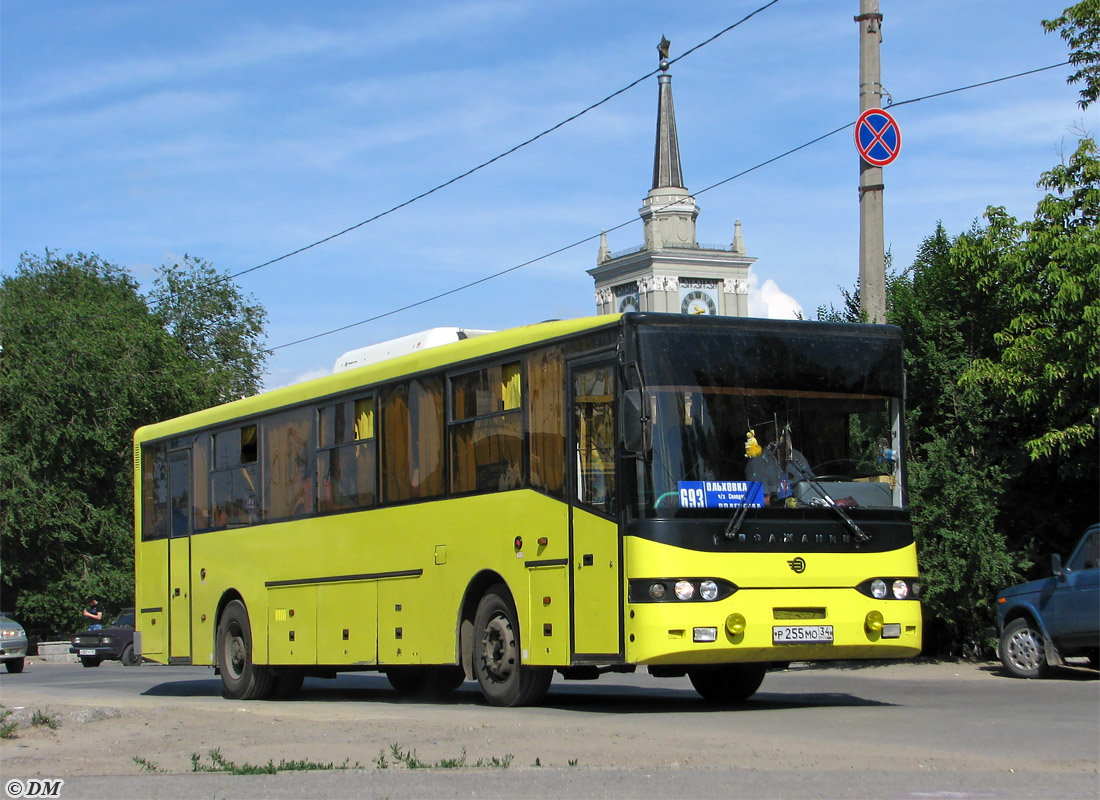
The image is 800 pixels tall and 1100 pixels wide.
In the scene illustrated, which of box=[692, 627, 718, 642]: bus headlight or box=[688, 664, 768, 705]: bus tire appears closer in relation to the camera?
box=[692, 627, 718, 642]: bus headlight

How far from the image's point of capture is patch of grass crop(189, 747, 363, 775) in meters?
8.52

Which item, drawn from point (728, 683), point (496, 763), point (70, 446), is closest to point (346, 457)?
point (728, 683)

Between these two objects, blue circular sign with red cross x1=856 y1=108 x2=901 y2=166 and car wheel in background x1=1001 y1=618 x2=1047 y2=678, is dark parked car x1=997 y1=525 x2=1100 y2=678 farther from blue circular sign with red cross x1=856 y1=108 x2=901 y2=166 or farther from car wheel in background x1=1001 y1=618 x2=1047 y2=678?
blue circular sign with red cross x1=856 y1=108 x2=901 y2=166

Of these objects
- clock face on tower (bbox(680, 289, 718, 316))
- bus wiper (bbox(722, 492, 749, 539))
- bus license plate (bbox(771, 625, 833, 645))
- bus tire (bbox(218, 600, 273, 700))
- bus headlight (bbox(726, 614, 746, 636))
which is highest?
clock face on tower (bbox(680, 289, 718, 316))

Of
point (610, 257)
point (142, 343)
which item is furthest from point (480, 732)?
point (610, 257)

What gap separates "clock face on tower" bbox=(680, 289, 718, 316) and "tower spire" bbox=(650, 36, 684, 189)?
1050 centimetres

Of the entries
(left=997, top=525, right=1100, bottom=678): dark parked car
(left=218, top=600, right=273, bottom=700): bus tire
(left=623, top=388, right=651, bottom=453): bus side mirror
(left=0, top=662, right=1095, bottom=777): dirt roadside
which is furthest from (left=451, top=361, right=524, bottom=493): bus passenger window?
(left=997, top=525, right=1100, bottom=678): dark parked car

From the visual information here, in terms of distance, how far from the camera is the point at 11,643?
32.0 m

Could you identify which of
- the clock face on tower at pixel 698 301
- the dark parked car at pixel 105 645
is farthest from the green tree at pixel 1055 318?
the clock face on tower at pixel 698 301

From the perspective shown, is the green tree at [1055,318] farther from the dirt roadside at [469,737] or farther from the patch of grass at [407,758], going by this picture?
the patch of grass at [407,758]

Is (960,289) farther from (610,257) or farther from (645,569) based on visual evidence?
(610,257)

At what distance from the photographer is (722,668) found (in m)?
13.9

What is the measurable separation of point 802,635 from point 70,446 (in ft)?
132

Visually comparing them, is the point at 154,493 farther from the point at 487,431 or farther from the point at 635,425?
the point at 635,425
